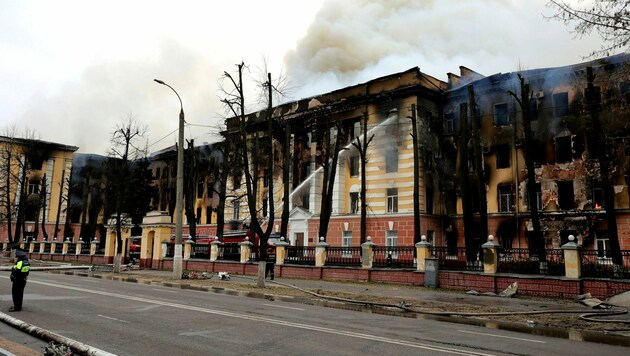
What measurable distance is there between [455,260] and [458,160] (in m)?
17.2

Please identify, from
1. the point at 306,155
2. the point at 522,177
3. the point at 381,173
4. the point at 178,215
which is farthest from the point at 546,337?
the point at 306,155

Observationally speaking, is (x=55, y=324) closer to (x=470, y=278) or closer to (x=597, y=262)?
(x=470, y=278)

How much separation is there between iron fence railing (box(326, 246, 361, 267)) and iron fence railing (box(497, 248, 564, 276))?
24.9ft

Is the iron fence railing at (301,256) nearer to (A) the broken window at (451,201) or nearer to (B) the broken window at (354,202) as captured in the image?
(B) the broken window at (354,202)

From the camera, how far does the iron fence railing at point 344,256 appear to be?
85.4 feet

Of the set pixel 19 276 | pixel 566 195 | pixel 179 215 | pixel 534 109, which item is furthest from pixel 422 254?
pixel 534 109

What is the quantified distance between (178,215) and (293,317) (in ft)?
46.6

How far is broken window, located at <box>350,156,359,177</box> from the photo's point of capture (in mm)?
41156

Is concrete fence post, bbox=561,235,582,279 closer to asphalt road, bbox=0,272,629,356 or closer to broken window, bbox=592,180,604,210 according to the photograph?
asphalt road, bbox=0,272,629,356

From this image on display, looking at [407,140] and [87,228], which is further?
[87,228]

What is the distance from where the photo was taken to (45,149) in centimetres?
6719

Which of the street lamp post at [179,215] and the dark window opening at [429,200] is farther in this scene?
the dark window opening at [429,200]

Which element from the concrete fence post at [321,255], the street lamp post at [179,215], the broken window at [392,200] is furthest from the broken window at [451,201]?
the street lamp post at [179,215]

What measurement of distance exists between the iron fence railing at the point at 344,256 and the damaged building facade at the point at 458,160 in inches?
301
